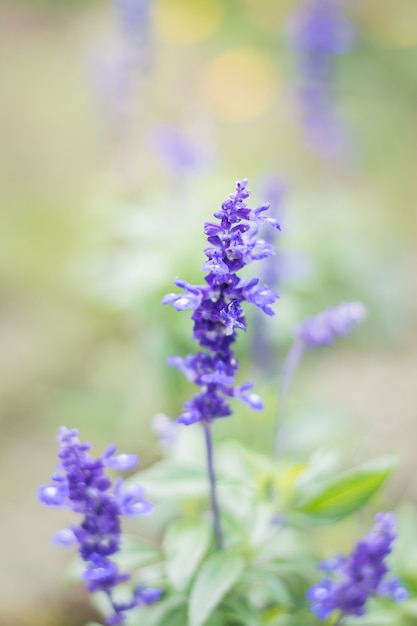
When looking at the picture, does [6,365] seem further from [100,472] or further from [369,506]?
[100,472]

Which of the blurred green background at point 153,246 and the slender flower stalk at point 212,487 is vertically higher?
the blurred green background at point 153,246

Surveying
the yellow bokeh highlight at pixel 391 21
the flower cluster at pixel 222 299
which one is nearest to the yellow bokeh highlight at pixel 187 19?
the yellow bokeh highlight at pixel 391 21

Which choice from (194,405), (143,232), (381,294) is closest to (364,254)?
(381,294)

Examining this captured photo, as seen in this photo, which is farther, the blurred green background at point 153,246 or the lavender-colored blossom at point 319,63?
the lavender-colored blossom at point 319,63

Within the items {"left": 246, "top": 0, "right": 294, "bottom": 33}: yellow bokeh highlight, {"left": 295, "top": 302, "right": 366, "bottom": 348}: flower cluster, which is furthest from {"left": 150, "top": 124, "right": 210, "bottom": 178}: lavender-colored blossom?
{"left": 246, "top": 0, "right": 294, "bottom": 33}: yellow bokeh highlight

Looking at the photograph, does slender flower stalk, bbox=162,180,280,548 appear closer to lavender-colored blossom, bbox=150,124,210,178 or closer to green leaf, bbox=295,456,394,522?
green leaf, bbox=295,456,394,522

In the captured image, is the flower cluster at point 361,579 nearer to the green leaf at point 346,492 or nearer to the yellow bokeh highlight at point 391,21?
the green leaf at point 346,492
